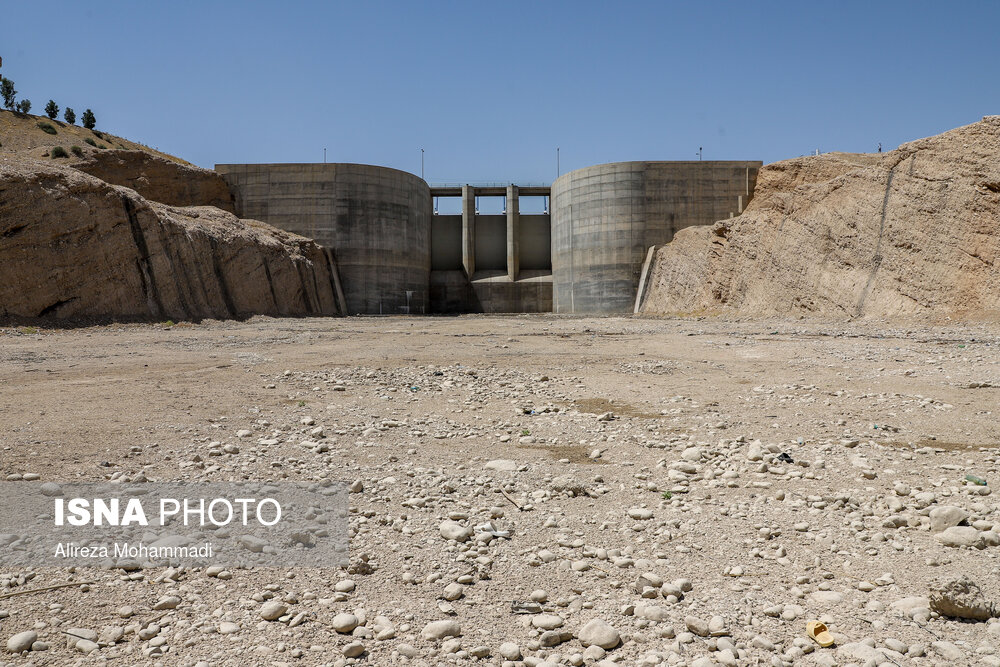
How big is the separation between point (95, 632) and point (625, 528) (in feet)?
9.40

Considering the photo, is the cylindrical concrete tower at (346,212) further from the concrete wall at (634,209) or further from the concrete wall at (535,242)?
the concrete wall at (634,209)

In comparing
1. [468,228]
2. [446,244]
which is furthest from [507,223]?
[446,244]

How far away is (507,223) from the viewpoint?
43094mm

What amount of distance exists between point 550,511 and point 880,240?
22661mm

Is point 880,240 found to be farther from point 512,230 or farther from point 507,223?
point 507,223

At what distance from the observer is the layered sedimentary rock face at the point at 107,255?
18500 millimetres

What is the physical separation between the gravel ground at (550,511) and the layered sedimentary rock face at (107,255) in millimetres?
11523

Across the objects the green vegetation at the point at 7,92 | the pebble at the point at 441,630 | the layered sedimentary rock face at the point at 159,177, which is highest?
the green vegetation at the point at 7,92

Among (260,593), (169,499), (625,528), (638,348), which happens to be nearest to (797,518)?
(625,528)

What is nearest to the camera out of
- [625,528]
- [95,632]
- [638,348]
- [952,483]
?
[95,632]

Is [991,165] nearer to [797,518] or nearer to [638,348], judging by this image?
[638,348]

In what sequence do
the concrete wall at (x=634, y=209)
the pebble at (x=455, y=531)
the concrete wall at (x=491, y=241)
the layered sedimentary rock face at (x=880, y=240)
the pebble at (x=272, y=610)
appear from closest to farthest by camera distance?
the pebble at (x=272, y=610) < the pebble at (x=455, y=531) < the layered sedimentary rock face at (x=880, y=240) < the concrete wall at (x=634, y=209) < the concrete wall at (x=491, y=241)

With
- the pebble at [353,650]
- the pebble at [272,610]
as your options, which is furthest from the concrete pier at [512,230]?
the pebble at [353,650]

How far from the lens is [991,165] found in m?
19.5
